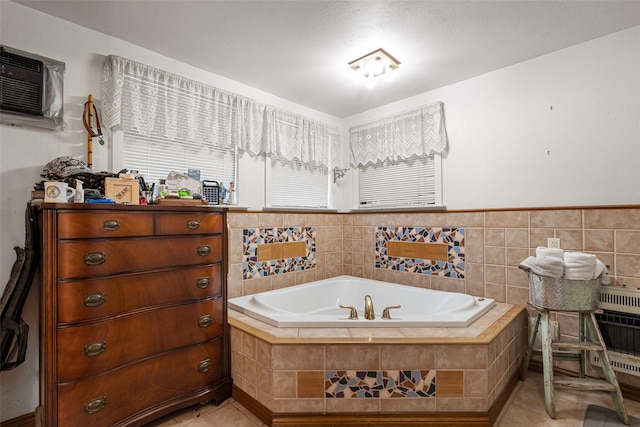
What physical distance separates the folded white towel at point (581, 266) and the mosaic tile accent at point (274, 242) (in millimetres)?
2090

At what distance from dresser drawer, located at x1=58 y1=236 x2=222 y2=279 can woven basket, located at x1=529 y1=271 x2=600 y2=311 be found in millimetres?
2052

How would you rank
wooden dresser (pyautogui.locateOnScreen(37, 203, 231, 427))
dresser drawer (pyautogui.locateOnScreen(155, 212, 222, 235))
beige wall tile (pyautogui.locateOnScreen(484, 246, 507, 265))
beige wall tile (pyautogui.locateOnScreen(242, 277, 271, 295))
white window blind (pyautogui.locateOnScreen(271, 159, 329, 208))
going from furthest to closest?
white window blind (pyautogui.locateOnScreen(271, 159, 329, 208)), beige wall tile (pyautogui.locateOnScreen(242, 277, 271, 295)), beige wall tile (pyautogui.locateOnScreen(484, 246, 507, 265)), dresser drawer (pyautogui.locateOnScreen(155, 212, 222, 235)), wooden dresser (pyautogui.locateOnScreen(37, 203, 231, 427))

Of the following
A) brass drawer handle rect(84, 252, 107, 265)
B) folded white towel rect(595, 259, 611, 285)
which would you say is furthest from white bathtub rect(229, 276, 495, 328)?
brass drawer handle rect(84, 252, 107, 265)

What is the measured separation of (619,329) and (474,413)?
1.18 meters

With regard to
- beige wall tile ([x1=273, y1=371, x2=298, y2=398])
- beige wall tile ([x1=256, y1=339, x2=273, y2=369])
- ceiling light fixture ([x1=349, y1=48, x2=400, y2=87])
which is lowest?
beige wall tile ([x1=273, y1=371, x2=298, y2=398])

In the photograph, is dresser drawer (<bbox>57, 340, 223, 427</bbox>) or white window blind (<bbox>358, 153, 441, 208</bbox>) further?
white window blind (<bbox>358, 153, 441, 208</bbox>)

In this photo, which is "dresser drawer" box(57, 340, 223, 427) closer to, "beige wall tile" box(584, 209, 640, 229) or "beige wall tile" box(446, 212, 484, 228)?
"beige wall tile" box(446, 212, 484, 228)

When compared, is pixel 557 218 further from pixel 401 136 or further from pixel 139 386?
pixel 139 386

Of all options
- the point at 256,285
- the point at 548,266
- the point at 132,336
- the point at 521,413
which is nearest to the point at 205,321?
the point at 132,336

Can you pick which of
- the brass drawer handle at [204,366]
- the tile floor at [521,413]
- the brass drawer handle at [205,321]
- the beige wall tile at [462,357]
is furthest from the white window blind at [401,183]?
the brass drawer handle at [204,366]

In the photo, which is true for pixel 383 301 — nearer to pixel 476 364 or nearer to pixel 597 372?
pixel 476 364

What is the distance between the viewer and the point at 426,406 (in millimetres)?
1626

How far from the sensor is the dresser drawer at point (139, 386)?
140 centimetres

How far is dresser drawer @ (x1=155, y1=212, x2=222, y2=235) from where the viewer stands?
1.70m
